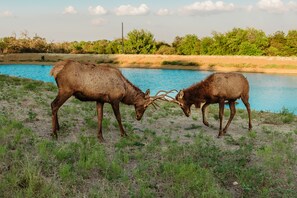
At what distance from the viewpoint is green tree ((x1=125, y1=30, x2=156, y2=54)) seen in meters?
89.9

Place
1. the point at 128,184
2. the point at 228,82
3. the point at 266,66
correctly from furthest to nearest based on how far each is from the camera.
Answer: the point at 266,66
the point at 228,82
the point at 128,184

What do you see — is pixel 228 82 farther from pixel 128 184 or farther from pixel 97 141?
pixel 128 184

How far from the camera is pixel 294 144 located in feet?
35.1

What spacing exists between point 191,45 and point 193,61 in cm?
2012

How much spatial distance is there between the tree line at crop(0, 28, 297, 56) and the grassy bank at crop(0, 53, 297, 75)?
12714 millimetres

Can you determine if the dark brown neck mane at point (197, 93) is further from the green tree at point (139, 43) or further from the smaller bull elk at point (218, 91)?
the green tree at point (139, 43)

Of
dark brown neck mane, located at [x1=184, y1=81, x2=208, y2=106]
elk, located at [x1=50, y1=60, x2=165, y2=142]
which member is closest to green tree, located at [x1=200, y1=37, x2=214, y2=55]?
dark brown neck mane, located at [x1=184, y1=81, x2=208, y2=106]

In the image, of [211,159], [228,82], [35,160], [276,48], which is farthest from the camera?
[276,48]

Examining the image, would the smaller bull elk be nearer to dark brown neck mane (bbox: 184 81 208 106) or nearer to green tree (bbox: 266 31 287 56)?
dark brown neck mane (bbox: 184 81 208 106)

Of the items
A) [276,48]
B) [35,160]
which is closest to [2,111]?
[35,160]

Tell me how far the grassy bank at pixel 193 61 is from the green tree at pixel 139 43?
1851cm

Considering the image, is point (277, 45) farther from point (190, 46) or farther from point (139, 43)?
point (139, 43)

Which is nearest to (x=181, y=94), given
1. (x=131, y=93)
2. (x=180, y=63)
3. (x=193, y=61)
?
(x=131, y=93)

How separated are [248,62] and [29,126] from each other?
54.0m
